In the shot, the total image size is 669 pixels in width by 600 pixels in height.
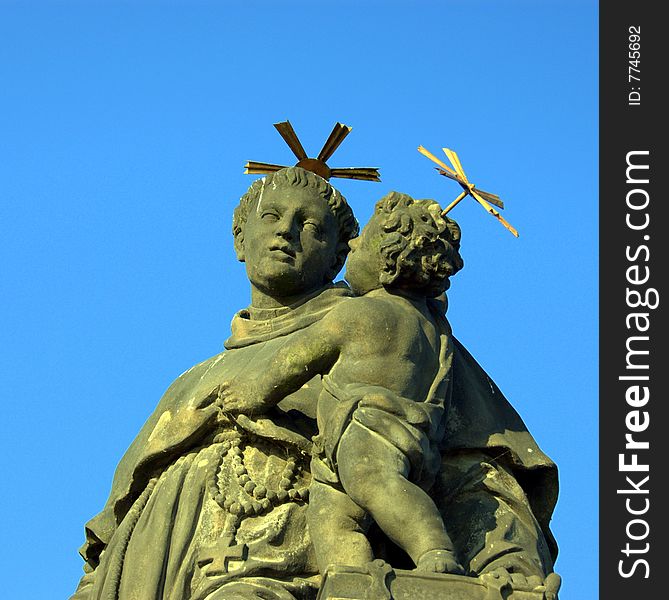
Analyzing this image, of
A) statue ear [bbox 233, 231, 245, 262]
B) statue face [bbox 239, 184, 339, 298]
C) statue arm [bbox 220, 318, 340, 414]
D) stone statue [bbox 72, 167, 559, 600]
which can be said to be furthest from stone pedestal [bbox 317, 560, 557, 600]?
statue ear [bbox 233, 231, 245, 262]

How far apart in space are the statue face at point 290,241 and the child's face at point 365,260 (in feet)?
2.61

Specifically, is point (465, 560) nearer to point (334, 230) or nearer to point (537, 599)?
point (537, 599)

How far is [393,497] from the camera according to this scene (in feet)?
46.2

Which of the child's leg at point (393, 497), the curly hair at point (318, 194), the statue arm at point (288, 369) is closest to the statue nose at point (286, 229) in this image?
the curly hair at point (318, 194)

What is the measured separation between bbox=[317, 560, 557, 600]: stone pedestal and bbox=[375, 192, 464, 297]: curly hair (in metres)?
1.98

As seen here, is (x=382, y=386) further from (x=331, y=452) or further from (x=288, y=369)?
(x=288, y=369)

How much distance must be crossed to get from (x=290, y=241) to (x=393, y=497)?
2.45 metres

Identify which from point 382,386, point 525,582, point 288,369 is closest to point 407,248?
point 382,386

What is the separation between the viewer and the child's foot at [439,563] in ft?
45.2

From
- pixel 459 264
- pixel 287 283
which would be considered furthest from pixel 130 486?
pixel 459 264

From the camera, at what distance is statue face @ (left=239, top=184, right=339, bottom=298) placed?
52.1ft

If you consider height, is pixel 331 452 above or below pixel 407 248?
below

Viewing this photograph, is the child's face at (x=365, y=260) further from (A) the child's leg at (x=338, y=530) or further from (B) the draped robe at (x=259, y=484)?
(A) the child's leg at (x=338, y=530)

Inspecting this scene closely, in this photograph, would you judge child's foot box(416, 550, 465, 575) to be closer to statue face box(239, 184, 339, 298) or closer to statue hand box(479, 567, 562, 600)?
statue hand box(479, 567, 562, 600)
